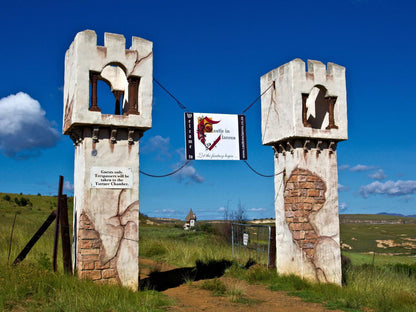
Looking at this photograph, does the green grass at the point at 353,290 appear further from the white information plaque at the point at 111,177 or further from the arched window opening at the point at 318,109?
the white information plaque at the point at 111,177

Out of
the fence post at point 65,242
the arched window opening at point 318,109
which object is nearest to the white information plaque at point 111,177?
Result: the fence post at point 65,242

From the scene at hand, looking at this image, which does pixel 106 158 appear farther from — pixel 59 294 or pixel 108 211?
pixel 59 294

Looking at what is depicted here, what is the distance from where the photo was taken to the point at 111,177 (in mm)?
10359

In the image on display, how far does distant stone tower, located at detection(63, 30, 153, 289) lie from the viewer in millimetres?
10016

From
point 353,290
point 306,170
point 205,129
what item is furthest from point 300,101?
point 353,290

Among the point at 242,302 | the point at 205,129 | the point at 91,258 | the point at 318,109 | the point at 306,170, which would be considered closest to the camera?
the point at 91,258

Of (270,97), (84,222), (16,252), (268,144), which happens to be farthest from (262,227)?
(16,252)

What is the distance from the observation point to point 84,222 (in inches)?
393

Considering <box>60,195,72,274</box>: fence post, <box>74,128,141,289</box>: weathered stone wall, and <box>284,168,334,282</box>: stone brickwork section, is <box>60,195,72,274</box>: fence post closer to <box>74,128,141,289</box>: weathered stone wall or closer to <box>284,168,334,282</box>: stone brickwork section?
<box>74,128,141,289</box>: weathered stone wall

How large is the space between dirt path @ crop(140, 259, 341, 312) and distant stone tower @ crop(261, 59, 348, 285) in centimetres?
122

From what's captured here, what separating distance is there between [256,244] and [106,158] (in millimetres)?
6587

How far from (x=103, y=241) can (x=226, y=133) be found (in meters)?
4.76

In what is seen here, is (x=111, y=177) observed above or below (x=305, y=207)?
above

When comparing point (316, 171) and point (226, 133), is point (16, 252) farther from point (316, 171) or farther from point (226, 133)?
point (316, 171)
